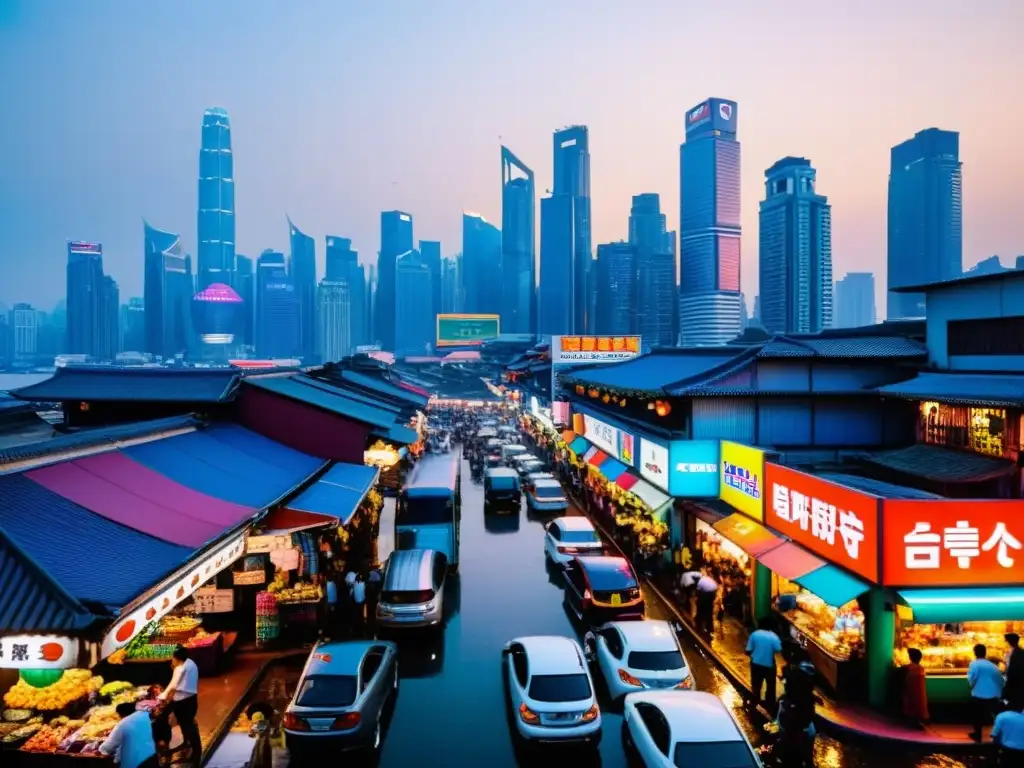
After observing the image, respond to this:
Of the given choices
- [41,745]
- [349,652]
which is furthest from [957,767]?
[41,745]

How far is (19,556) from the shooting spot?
26.2 feet

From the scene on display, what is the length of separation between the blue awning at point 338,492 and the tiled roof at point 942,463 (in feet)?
44.3

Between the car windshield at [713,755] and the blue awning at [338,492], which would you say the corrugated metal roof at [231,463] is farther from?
the car windshield at [713,755]

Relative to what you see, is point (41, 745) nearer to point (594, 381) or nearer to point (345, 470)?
point (345, 470)

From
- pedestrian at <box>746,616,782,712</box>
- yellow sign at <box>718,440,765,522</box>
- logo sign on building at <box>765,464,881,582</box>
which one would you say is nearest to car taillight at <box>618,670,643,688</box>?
pedestrian at <box>746,616,782,712</box>

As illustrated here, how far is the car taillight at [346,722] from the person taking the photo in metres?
10.4

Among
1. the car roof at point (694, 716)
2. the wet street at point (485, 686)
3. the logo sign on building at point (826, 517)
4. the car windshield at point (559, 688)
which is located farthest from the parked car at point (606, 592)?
the car roof at point (694, 716)

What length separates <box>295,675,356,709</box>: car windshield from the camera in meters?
10.6

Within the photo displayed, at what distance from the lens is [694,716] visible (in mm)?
9781

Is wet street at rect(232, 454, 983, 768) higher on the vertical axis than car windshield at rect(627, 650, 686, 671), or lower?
lower

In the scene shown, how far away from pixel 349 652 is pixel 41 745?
4329 millimetres

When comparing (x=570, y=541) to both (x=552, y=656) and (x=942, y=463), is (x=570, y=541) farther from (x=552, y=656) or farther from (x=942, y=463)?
(x=942, y=463)

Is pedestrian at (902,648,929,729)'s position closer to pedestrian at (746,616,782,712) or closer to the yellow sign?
pedestrian at (746,616,782,712)

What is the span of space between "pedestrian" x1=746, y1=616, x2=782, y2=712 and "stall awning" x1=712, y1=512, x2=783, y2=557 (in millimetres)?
2784
